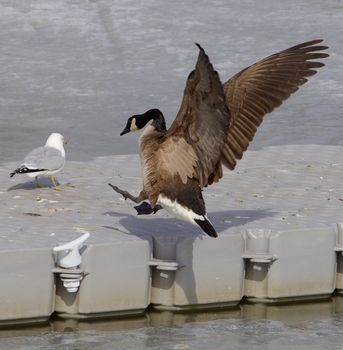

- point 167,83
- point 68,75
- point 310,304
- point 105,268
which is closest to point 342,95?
point 167,83

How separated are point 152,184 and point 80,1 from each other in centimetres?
1120

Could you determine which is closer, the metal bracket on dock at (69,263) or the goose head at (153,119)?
the metal bracket on dock at (69,263)

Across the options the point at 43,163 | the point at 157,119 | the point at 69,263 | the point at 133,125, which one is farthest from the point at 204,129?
the point at 43,163

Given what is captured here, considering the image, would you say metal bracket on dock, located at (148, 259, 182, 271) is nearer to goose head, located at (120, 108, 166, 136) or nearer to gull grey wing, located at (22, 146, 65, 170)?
goose head, located at (120, 108, 166, 136)

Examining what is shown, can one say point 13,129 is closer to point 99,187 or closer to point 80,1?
point 99,187

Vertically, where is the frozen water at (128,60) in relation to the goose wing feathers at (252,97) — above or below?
above

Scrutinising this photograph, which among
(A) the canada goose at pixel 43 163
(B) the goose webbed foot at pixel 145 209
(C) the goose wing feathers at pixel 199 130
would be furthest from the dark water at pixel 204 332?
(A) the canada goose at pixel 43 163

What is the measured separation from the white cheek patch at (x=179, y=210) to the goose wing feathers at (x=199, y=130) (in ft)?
0.70

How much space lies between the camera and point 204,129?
8773 millimetres

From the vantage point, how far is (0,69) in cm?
1714

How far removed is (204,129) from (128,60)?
351 inches

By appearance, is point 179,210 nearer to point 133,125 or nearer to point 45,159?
point 133,125

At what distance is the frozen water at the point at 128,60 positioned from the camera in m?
14.6

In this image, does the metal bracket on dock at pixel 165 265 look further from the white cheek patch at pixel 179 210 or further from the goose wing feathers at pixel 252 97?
the goose wing feathers at pixel 252 97
